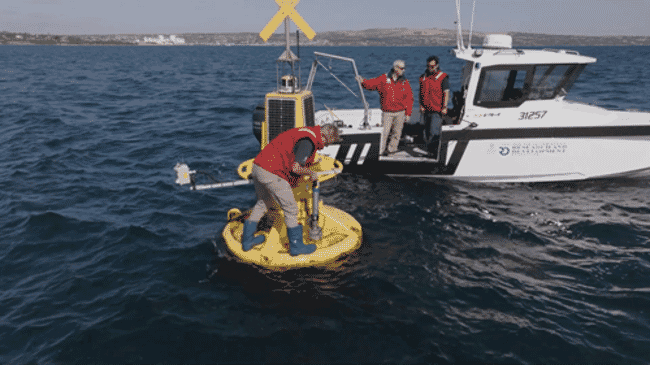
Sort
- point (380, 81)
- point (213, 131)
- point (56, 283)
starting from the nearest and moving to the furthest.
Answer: point (56, 283) < point (380, 81) < point (213, 131)

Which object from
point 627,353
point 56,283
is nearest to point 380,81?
point 627,353

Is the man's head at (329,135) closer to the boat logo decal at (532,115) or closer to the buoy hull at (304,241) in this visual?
the buoy hull at (304,241)

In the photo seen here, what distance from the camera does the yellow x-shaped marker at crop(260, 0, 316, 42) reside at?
700 centimetres

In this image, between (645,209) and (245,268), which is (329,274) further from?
(645,209)

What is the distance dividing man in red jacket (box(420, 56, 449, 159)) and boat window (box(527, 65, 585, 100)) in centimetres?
210

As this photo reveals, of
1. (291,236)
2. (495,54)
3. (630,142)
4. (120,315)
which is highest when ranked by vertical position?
(495,54)

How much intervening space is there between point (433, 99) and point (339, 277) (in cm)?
471

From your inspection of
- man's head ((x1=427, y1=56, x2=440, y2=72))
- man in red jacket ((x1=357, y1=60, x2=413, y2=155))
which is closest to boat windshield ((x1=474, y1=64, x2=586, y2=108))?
man's head ((x1=427, y1=56, x2=440, y2=72))

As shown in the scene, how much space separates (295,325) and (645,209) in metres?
7.37

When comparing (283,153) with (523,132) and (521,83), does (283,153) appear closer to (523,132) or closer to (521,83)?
(523,132)

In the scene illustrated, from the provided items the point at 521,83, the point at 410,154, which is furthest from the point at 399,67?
the point at 521,83

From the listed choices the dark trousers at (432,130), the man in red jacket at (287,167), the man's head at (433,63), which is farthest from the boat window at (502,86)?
the man in red jacket at (287,167)

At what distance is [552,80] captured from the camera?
342 inches

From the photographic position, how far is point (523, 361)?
13.4 feet
